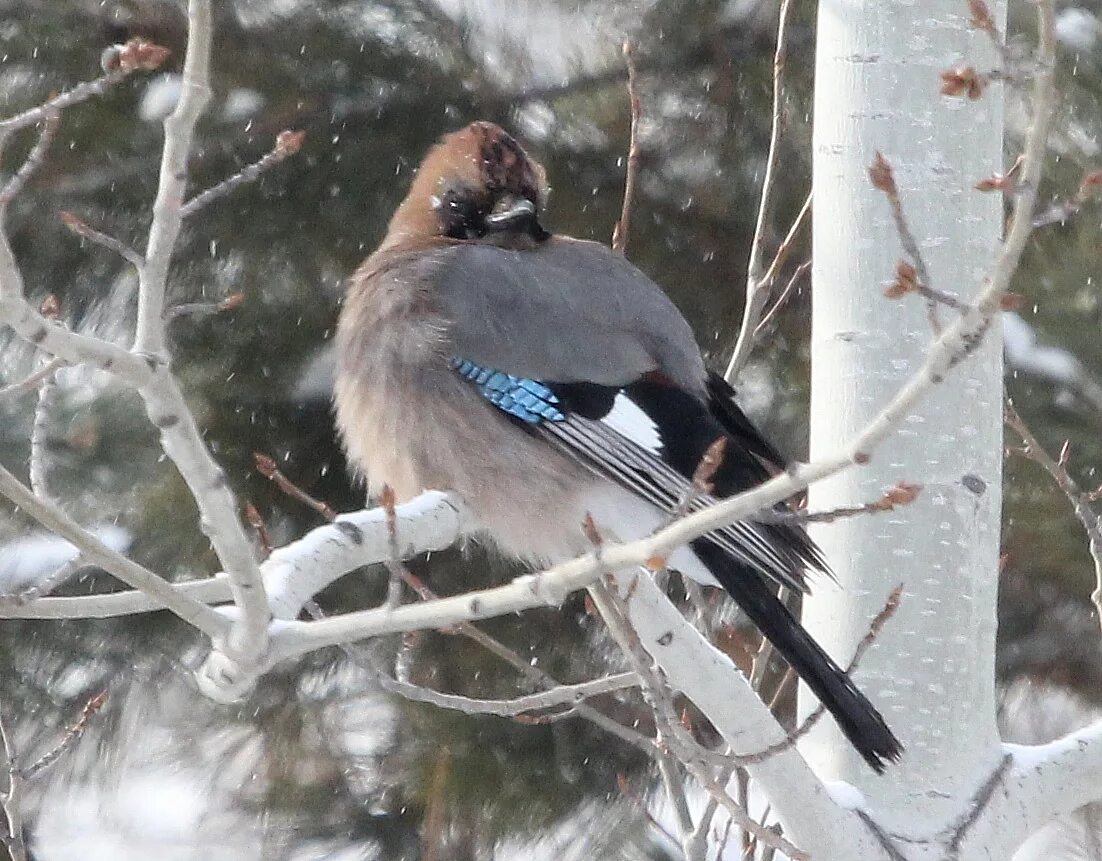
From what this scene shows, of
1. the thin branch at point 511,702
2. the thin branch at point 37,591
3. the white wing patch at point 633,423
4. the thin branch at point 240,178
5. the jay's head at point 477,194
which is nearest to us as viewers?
the thin branch at point 240,178

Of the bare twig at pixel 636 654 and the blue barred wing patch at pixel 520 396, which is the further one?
the blue barred wing patch at pixel 520 396

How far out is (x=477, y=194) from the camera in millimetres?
2996

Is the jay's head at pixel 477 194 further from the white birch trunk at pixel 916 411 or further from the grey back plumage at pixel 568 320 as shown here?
the white birch trunk at pixel 916 411

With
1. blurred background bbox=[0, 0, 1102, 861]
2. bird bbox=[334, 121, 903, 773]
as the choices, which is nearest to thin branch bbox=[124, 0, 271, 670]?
bird bbox=[334, 121, 903, 773]

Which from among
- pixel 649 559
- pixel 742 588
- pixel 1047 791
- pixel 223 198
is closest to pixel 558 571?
pixel 649 559

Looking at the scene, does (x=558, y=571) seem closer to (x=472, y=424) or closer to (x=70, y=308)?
(x=472, y=424)

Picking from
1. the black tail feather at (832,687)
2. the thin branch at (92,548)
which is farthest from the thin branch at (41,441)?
the black tail feather at (832,687)

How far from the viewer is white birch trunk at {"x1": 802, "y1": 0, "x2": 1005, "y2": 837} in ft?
7.75

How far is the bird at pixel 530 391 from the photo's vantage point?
2588 mm

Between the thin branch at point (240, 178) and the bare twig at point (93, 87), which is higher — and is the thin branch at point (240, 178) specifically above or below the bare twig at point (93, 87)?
below

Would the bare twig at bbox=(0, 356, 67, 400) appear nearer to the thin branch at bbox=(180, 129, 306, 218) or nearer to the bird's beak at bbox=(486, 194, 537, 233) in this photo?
the thin branch at bbox=(180, 129, 306, 218)

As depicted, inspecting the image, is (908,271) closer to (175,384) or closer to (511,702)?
(175,384)

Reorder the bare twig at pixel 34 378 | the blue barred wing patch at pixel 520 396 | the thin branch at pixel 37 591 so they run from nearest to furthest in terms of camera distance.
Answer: the thin branch at pixel 37 591, the bare twig at pixel 34 378, the blue barred wing patch at pixel 520 396

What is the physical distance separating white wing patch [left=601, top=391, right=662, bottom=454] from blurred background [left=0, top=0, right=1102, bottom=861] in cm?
79
